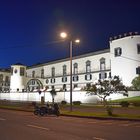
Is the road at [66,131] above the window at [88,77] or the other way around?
the other way around

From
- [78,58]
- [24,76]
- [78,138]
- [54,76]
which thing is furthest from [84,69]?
[78,138]

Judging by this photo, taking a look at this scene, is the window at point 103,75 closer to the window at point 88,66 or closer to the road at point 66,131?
the window at point 88,66

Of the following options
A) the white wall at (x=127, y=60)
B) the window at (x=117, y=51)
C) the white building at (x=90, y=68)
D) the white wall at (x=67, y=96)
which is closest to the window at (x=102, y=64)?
the white building at (x=90, y=68)

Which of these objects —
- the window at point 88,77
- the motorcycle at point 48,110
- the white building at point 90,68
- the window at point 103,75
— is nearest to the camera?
the motorcycle at point 48,110

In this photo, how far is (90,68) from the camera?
8988cm

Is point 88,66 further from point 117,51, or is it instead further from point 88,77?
point 117,51

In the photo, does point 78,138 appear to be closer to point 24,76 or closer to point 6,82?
point 24,76

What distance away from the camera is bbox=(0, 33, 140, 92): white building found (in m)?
72.4

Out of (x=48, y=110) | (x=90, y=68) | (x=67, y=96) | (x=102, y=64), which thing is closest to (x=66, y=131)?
(x=48, y=110)

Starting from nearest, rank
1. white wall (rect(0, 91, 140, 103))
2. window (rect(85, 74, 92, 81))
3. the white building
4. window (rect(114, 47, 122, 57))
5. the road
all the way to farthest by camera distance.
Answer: the road, white wall (rect(0, 91, 140, 103)), the white building, window (rect(114, 47, 122, 57)), window (rect(85, 74, 92, 81))

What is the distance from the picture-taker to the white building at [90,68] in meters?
72.4

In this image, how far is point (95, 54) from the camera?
289 ft

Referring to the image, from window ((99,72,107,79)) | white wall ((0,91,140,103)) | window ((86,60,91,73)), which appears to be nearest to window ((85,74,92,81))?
window ((86,60,91,73))

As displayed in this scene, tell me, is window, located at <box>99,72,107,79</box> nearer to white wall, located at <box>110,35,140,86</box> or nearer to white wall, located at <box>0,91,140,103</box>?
white wall, located at <box>110,35,140,86</box>
